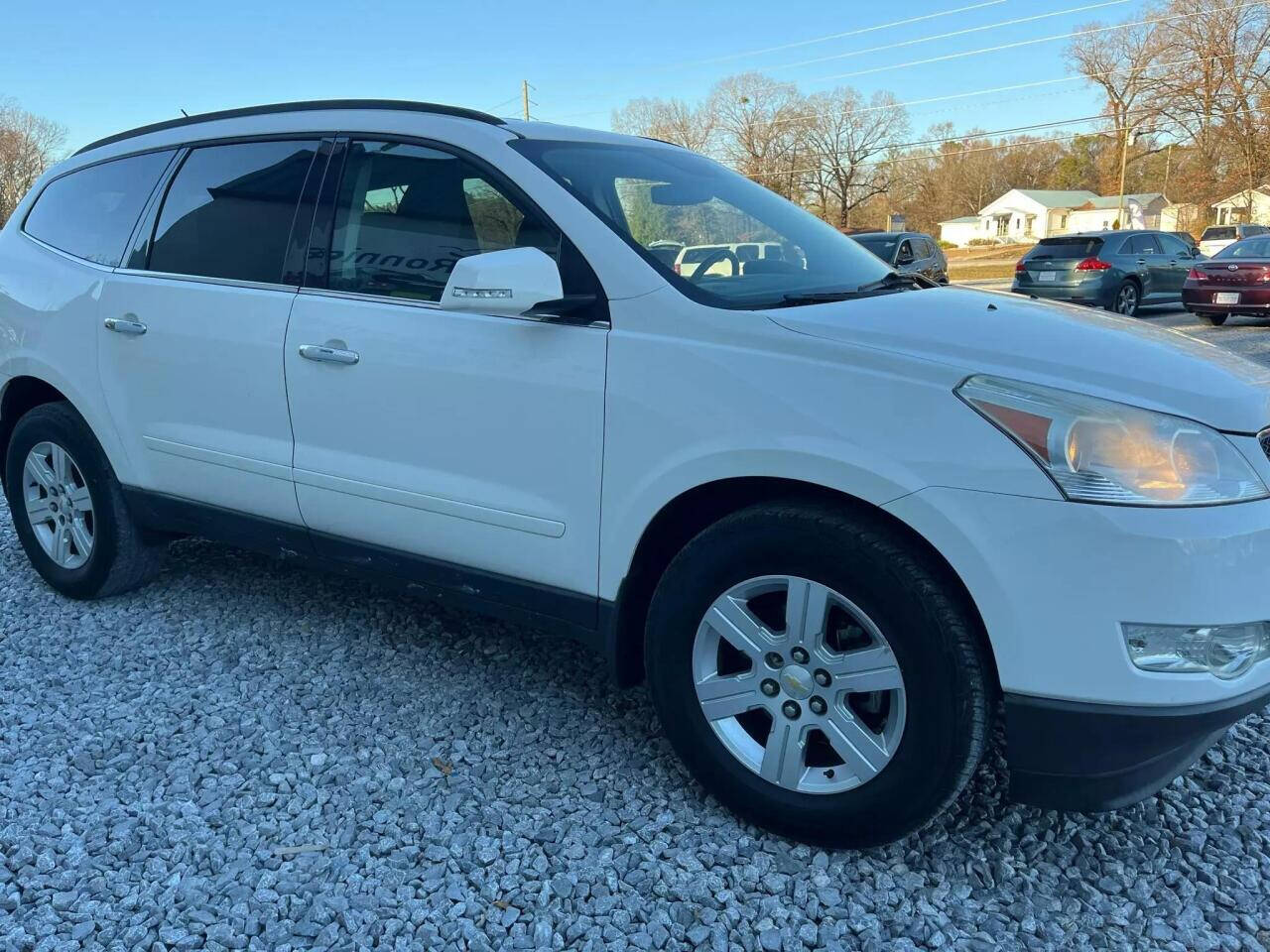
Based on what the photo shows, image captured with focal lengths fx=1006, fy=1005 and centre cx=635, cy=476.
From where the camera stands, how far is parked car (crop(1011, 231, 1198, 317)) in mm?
15797

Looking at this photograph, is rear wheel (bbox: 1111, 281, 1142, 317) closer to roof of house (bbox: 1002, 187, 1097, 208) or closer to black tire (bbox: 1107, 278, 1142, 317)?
black tire (bbox: 1107, 278, 1142, 317)

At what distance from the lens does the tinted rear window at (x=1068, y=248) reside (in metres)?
16.0

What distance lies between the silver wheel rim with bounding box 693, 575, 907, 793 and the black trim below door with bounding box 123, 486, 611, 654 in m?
0.39

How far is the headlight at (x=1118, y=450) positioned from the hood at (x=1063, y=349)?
0.04 meters

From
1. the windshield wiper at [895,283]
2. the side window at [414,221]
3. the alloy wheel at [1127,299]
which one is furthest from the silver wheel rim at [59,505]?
the alloy wheel at [1127,299]

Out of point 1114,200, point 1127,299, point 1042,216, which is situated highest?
point 1114,200

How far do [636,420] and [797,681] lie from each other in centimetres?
75

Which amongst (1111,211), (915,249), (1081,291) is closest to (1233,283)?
(1081,291)

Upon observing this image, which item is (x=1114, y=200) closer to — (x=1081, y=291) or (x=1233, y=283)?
(x=1081, y=291)

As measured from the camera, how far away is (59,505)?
13.4 feet

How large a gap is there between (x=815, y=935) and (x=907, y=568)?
0.83 m

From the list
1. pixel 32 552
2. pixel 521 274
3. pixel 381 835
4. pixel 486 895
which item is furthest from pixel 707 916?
pixel 32 552

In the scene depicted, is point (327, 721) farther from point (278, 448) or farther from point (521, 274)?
point (521, 274)

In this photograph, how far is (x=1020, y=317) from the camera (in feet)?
8.64
